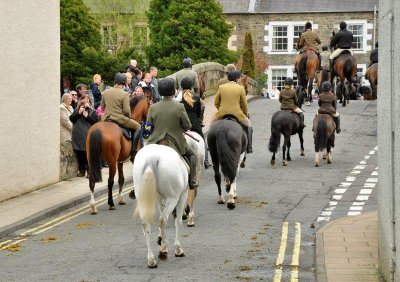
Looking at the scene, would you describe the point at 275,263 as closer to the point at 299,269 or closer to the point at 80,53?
the point at 299,269

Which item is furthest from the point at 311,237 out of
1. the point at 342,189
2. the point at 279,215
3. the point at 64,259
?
the point at 342,189

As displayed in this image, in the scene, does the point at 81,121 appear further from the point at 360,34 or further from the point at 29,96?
the point at 360,34

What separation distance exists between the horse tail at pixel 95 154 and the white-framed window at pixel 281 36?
53492mm

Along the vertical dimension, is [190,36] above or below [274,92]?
above

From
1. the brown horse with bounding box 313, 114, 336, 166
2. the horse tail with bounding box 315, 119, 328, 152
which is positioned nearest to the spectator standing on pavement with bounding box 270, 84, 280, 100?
the brown horse with bounding box 313, 114, 336, 166

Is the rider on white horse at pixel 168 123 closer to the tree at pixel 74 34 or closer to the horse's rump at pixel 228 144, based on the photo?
the horse's rump at pixel 228 144

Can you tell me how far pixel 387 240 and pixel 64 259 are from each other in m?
4.60

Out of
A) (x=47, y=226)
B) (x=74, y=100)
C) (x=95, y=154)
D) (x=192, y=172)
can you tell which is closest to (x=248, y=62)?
(x=74, y=100)

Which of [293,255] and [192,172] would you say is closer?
[293,255]

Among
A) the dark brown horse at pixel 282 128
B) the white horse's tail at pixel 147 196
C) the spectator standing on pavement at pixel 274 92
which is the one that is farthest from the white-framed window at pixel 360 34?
the white horse's tail at pixel 147 196

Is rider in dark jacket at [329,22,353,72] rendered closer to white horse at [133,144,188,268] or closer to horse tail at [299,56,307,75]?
horse tail at [299,56,307,75]

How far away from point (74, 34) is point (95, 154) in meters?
31.9

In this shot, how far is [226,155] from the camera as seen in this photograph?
18000 millimetres

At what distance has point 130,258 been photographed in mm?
13766
